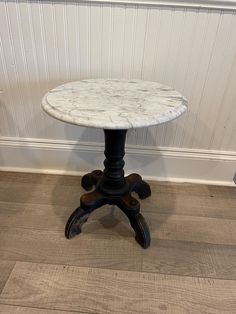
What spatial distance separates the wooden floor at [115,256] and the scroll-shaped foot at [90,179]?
46mm

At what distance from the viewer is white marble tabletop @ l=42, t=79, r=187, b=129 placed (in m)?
0.80

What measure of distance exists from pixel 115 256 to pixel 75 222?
0.75 feet

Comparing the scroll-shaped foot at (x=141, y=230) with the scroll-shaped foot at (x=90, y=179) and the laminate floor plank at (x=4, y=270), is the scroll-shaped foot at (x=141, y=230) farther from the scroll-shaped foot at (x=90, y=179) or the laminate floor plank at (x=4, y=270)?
the laminate floor plank at (x=4, y=270)

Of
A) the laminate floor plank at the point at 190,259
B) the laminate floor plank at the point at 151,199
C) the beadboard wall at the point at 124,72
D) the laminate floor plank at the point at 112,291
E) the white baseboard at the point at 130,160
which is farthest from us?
the white baseboard at the point at 130,160

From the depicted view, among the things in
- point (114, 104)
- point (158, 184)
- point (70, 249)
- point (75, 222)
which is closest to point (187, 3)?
point (114, 104)

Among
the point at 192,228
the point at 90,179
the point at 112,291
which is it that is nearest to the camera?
the point at 112,291

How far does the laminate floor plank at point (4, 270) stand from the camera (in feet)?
3.25

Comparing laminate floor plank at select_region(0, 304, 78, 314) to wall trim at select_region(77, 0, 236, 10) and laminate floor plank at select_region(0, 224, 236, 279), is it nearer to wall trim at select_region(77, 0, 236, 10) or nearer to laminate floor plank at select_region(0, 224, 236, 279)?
laminate floor plank at select_region(0, 224, 236, 279)

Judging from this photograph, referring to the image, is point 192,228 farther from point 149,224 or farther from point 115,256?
point 115,256

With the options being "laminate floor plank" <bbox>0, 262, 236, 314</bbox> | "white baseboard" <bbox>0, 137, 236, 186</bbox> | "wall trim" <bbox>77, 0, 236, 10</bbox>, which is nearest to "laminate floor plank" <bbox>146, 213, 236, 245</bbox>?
"laminate floor plank" <bbox>0, 262, 236, 314</bbox>

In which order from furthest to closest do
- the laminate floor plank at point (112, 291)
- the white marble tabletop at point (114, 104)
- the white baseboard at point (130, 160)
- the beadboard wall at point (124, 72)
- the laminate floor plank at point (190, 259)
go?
1. the white baseboard at point (130, 160)
2. the beadboard wall at point (124, 72)
3. the laminate floor plank at point (190, 259)
4. the laminate floor plank at point (112, 291)
5. the white marble tabletop at point (114, 104)

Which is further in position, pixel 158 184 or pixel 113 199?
pixel 158 184

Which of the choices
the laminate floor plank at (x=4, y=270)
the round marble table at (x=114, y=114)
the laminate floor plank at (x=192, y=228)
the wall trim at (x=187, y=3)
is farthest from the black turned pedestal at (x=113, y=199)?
the wall trim at (x=187, y=3)

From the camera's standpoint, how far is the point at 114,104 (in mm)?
898
